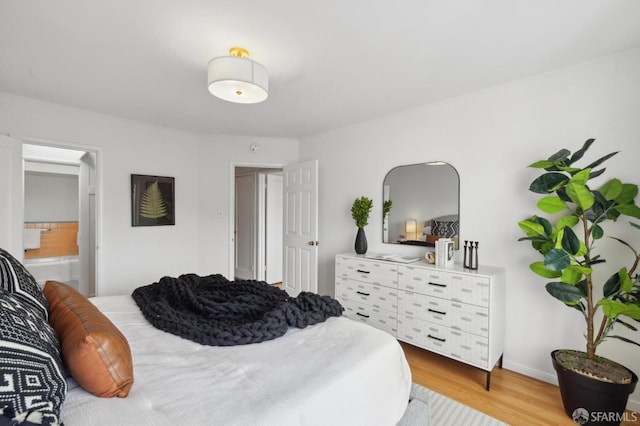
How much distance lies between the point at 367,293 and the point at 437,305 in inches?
28.0

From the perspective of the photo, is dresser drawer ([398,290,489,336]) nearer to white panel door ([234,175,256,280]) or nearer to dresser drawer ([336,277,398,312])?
dresser drawer ([336,277,398,312])

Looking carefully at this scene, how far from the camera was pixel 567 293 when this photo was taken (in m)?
1.90

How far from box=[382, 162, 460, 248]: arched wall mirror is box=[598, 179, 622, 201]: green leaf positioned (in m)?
1.03

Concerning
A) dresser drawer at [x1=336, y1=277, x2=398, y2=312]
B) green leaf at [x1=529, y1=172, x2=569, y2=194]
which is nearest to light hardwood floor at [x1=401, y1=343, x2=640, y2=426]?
dresser drawer at [x1=336, y1=277, x2=398, y2=312]

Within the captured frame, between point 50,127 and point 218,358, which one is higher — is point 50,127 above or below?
above

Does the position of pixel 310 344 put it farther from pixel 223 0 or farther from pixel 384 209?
pixel 384 209

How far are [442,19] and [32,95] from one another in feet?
11.9

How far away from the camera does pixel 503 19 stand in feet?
5.61

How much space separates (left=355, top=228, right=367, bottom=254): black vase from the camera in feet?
11.0

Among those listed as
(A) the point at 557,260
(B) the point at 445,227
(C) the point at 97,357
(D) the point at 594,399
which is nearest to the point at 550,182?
(A) the point at 557,260

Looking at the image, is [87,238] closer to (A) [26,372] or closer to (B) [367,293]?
(B) [367,293]

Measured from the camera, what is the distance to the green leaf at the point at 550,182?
2006 mm

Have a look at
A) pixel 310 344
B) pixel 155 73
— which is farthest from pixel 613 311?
pixel 155 73

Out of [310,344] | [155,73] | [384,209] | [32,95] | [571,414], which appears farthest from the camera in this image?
[384,209]
